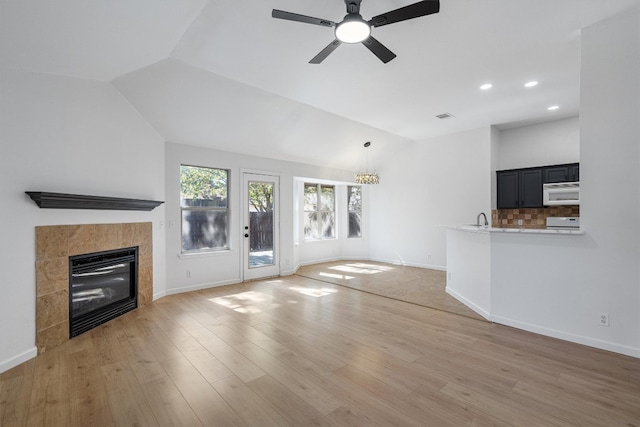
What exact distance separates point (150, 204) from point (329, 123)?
139 inches

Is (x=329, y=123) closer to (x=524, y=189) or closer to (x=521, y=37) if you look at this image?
(x=521, y=37)

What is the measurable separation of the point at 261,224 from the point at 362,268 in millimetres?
2799

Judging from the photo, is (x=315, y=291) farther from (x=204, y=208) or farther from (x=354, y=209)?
(x=354, y=209)

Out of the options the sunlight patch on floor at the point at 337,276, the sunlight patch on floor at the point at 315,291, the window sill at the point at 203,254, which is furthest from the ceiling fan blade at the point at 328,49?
the sunlight patch on floor at the point at 337,276

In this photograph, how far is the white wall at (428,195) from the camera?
645 centimetres

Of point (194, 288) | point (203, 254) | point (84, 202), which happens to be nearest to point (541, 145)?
point (203, 254)

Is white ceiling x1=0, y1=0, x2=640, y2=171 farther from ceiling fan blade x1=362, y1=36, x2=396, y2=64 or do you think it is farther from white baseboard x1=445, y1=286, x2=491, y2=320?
white baseboard x1=445, y1=286, x2=491, y2=320

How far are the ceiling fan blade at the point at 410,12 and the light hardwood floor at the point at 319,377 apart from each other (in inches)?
113

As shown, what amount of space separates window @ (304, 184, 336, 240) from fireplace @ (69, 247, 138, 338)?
14.8 feet

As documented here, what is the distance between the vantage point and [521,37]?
10.3ft

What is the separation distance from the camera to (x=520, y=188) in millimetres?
5941

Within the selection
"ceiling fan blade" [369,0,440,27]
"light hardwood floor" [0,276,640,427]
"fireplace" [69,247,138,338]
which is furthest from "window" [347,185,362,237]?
"ceiling fan blade" [369,0,440,27]

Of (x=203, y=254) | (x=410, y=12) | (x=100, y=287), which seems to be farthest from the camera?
(x=203, y=254)

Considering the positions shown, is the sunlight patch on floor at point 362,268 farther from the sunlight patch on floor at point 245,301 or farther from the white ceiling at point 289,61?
the white ceiling at point 289,61
